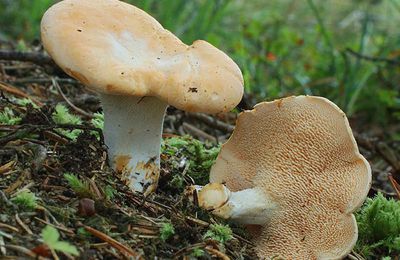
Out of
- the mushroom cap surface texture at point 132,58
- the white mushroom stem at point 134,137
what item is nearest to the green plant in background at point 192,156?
the white mushroom stem at point 134,137

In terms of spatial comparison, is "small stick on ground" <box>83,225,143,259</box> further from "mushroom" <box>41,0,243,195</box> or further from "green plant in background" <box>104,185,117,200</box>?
"mushroom" <box>41,0,243,195</box>

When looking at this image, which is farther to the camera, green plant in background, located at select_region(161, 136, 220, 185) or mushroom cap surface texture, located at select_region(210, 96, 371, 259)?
green plant in background, located at select_region(161, 136, 220, 185)

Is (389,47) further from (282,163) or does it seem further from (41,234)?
(41,234)

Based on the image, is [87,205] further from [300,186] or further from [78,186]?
[300,186]

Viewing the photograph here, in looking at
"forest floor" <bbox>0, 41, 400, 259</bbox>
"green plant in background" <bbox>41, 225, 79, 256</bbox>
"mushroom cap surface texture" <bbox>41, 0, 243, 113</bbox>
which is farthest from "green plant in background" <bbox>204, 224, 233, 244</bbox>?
"green plant in background" <bbox>41, 225, 79, 256</bbox>

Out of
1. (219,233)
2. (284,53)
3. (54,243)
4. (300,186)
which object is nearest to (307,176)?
(300,186)

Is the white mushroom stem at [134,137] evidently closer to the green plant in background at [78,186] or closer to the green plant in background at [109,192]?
the green plant in background at [109,192]

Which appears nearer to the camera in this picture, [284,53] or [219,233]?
[219,233]
